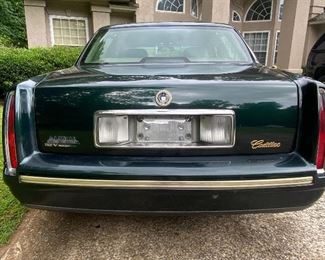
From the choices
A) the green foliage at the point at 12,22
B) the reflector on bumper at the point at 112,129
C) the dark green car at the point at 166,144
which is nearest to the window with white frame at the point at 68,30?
the green foliage at the point at 12,22

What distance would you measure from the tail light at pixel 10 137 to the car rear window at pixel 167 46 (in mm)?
1108

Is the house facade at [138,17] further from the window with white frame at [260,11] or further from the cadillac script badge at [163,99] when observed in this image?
the cadillac script badge at [163,99]

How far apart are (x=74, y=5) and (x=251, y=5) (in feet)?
36.5

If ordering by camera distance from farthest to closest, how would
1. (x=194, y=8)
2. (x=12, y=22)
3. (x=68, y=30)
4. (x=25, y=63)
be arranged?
1. (x=12, y=22)
2. (x=194, y=8)
3. (x=68, y=30)
4. (x=25, y=63)

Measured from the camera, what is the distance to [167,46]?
3105 mm

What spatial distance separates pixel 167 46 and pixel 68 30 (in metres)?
11.1

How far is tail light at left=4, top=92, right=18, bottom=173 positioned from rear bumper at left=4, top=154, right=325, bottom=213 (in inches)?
2.7

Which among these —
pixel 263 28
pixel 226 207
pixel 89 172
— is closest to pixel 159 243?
pixel 226 207

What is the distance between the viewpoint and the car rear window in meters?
2.96

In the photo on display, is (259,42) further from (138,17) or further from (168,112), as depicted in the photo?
(168,112)

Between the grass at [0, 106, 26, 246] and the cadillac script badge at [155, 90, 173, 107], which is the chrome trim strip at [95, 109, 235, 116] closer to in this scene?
the cadillac script badge at [155, 90, 173, 107]

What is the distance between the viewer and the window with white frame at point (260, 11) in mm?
18958

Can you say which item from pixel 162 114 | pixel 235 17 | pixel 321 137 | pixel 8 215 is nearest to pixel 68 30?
pixel 235 17

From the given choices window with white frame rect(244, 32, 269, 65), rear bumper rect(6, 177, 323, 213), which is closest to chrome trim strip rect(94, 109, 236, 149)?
rear bumper rect(6, 177, 323, 213)
